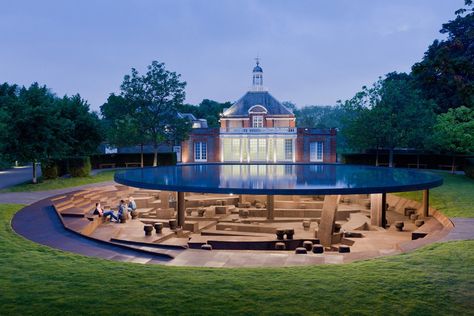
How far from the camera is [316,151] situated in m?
61.1

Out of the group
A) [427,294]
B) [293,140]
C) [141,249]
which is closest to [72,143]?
[141,249]

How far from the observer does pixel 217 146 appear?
6200 centimetres

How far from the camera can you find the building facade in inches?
2383

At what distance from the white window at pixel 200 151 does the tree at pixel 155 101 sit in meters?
10.7

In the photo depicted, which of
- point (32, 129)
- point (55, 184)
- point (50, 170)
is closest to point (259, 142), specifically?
point (50, 170)

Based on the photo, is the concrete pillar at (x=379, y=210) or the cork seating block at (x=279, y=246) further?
the concrete pillar at (x=379, y=210)

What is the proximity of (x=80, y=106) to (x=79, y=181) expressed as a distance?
10443mm

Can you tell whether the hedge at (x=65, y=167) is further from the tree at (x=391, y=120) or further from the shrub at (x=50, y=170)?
the tree at (x=391, y=120)

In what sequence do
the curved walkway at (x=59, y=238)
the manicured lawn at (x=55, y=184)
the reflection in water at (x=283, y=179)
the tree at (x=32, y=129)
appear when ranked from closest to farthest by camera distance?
the curved walkway at (x=59, y=238) < the reflection in water at (x=283, y=179) < the manicured lawn at (x=55, y=184) < the tree at (x=32, y=129)


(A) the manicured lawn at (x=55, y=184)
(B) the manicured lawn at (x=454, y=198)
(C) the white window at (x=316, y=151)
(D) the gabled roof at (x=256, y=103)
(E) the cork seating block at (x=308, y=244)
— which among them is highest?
(D) the gabled roof at (x=256, y=103)

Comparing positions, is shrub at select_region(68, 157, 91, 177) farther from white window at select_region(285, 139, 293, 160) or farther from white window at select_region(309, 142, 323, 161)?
white window at select_region(309, 142, 323, 161)

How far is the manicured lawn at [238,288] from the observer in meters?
8.45

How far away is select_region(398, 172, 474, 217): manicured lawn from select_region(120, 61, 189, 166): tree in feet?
99.0

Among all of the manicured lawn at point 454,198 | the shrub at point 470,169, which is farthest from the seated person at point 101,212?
the shrub at point 470,169
